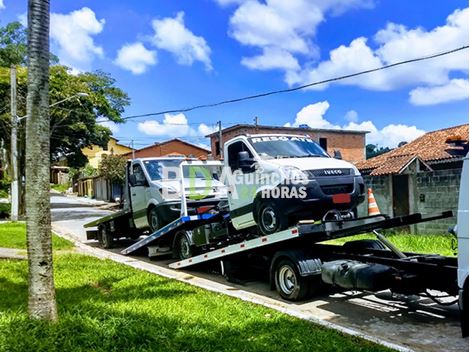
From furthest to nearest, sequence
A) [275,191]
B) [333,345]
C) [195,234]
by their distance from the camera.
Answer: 1. [195,234]
2. [275,191]
3. [333,345]

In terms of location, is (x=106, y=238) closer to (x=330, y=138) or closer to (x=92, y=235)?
(x=92, y=235)

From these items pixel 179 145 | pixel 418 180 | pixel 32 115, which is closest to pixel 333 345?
pixel 32 115

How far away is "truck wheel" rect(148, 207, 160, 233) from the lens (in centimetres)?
1203

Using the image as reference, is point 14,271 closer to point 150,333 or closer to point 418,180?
point 150,333

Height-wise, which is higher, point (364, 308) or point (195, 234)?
point (195, 234)

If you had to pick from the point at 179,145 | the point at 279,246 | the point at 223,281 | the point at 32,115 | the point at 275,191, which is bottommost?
the point at 223,281

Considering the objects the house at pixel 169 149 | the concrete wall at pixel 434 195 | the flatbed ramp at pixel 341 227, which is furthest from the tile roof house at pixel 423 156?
the house at pixel 169 149

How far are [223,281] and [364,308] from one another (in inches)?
123

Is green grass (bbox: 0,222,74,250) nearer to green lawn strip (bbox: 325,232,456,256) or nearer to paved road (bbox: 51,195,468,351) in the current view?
paved road (bbox: 51,195,468,351)

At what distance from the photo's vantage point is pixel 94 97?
2833 centimetres

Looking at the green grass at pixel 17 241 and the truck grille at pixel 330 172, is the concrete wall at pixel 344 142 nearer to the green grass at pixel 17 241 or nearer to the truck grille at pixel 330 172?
the green grass at pixel 17 241

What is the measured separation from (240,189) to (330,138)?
40.9m

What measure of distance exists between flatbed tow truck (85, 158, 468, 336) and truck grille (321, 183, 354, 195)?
372 millimetres

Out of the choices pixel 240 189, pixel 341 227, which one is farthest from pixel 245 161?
pixel 341 227
